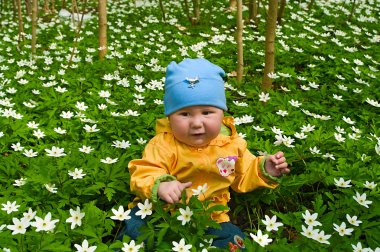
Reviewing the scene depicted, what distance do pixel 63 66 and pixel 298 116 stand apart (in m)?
3.40

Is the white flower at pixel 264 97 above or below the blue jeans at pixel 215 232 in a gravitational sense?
below

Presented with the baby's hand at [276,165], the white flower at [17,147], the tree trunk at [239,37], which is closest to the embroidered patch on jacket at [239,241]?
the baby's hand at [276,165]

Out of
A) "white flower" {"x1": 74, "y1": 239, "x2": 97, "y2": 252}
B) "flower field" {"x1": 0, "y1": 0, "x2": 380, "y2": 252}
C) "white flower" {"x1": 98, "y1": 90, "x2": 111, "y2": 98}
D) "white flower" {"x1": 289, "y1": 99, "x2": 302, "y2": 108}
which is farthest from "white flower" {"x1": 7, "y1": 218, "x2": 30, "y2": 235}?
"white flower" {"x1": 289, "y1": 99, "x2": 302, "y2": 108}

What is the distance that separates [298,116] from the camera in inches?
175

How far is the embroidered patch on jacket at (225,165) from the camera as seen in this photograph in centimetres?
260

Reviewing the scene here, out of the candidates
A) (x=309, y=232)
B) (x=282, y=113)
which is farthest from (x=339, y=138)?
(x=309, y=232)

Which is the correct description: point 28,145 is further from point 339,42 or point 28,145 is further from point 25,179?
point 339,42

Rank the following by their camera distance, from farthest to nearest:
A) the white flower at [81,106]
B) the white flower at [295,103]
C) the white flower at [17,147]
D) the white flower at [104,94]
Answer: the white flower at [104,94]
the white flower at [295,103]
the white flower at [81,106]
the white flower at [17,147]

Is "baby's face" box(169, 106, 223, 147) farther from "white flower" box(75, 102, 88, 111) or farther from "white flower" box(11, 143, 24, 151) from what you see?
"white flower" box(75, 102, 88, 111)

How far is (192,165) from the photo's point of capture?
8.41 feet

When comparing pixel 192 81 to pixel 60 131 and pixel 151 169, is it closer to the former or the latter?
pixel 151 169

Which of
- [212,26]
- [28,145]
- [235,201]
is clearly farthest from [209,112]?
[212,26]

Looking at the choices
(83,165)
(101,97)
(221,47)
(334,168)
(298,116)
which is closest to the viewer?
(83,165)

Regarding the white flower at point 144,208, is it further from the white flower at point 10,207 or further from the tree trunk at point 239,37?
the tree trunk at point 239,37
